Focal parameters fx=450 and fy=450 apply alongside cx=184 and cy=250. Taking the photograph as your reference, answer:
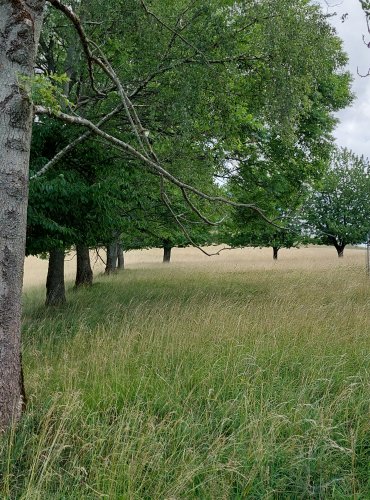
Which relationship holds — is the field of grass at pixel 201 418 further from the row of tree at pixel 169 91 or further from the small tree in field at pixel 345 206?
the small tree in field at pixel 345 206

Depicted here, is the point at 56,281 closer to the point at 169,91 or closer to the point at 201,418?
the point at 169,91

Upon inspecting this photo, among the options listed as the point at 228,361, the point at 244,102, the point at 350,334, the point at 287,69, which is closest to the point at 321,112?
the point at 244,102

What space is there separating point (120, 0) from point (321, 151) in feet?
20.0

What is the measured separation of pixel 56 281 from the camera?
10.7m

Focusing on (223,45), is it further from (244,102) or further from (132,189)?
(132,189)

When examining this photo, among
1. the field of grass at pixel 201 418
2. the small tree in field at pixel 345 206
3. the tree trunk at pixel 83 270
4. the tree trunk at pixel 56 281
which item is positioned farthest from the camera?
the small tree in field at pixel 345 206

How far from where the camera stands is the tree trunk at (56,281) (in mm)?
10516

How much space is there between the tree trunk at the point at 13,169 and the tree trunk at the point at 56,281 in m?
7.46

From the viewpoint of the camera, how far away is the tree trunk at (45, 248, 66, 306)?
34.5 ft

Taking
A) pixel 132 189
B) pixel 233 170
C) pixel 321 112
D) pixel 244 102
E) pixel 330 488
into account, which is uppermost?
pixel 321 112

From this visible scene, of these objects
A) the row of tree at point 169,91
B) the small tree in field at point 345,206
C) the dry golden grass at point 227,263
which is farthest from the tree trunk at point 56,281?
the small tree in field at point 345,206

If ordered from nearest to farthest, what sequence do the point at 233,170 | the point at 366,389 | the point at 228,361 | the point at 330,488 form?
the point at 330,488 < the point at 366,389 < the point at 228,361 < the point at 233,170

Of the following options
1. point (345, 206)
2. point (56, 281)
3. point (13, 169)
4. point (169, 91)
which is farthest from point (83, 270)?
point (345, 206)

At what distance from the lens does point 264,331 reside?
209 inches
